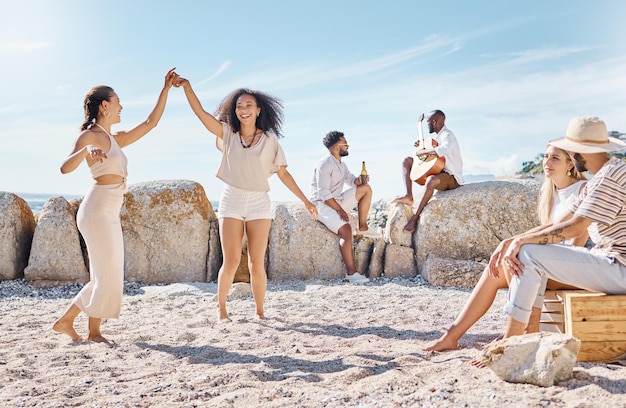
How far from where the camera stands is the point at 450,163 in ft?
28.0

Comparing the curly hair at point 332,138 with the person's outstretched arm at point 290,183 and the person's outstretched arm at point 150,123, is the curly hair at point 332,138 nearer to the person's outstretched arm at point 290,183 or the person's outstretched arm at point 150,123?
the person's outstretched arm at point 290,183

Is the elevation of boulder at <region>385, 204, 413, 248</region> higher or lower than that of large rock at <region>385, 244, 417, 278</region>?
higher

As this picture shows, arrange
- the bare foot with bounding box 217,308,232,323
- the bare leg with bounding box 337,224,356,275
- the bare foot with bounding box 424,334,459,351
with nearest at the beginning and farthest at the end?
the bare foot with bounding box 424,334,459,351
the bare foot with bounding box 217,308,232,323
the bare leg with bounding box 337,224,356,275

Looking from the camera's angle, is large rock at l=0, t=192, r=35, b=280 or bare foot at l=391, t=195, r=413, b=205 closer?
large rock at l=0, t=192, r=35, b=280

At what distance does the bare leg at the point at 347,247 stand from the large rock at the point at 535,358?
4.75 m

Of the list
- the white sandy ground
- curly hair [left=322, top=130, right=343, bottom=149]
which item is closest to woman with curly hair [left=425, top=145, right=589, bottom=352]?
the white sandy ground

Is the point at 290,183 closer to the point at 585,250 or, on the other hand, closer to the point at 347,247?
the point at 585,250

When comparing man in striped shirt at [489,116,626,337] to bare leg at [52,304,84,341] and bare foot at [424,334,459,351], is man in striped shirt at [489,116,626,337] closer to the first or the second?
bare foot at [424,334,459,351]

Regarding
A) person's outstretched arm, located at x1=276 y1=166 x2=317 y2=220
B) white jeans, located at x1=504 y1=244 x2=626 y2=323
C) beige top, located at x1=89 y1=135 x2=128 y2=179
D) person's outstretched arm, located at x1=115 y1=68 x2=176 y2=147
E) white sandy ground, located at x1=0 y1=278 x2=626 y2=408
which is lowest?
white sandy ground, located at x1=0 y1=278 x2=626 y2=408

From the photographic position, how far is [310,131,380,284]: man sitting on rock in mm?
8367

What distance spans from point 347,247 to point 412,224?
103cm

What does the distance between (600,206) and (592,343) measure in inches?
34.0

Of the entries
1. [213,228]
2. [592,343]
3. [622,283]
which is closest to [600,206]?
[622,283]

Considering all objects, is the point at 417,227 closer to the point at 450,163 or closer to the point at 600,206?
the point at 450,163
